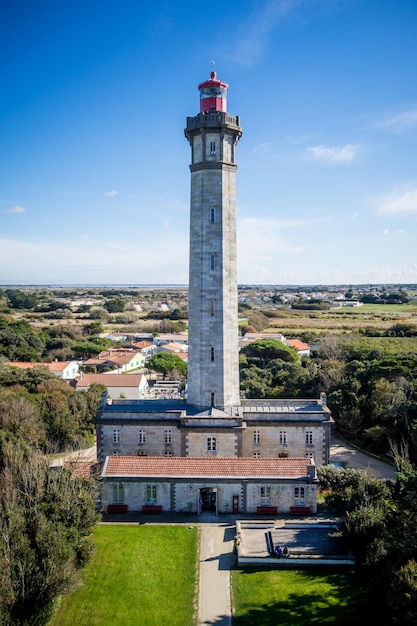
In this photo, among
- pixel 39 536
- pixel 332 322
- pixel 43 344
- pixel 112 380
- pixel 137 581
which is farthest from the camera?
pixel 332 322

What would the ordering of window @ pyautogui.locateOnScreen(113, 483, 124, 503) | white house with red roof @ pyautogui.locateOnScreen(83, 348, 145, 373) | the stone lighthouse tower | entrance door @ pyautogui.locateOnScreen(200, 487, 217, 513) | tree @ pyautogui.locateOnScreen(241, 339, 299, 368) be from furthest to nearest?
white house with red roof @ pyautogui.locateOnScreen(83, 348, 145, 373) < tree @ pyautogui.locateOnScreen(241, 339, 299, 368) < the stone lighthouse tower < entrance door @ pyautogui.locateOnScreen(200, 487, 217, 513) < window @ pyautogui.locateOnScreen(113, 483, 124, 503)

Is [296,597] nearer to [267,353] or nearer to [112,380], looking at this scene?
[112,380]

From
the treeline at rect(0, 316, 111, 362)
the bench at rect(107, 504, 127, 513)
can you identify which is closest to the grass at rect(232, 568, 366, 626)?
the bench at rect(107, 504, 127, 513)

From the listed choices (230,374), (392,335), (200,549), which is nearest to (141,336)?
Result: (392,335)

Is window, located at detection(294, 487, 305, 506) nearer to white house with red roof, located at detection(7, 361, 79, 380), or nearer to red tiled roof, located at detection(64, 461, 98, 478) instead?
red tiled roof, located at detection(64, 461, 98, 478)

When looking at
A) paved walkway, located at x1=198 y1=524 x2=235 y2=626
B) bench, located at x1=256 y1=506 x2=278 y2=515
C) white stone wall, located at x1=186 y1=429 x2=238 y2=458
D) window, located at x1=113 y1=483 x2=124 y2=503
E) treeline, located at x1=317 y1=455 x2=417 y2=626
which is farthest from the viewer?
white stone wall, located at x1=186 y1=429 x2=238 y2=458

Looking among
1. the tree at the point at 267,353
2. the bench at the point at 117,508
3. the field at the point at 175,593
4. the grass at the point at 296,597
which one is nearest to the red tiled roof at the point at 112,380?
the tree at the point at 267,353

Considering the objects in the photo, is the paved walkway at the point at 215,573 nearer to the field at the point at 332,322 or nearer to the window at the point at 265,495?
the window at the point at 265,495

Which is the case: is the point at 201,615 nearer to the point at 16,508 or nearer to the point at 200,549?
the point at 200,549

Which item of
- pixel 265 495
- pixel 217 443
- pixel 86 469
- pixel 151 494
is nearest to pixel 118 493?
pixel 151 494
